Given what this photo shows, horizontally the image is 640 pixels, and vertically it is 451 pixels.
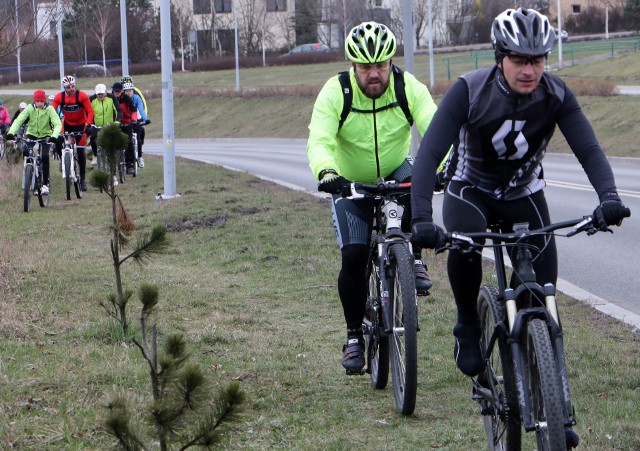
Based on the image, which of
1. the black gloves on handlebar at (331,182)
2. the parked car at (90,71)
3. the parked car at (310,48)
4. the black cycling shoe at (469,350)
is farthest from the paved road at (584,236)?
the parked car at (310,48)

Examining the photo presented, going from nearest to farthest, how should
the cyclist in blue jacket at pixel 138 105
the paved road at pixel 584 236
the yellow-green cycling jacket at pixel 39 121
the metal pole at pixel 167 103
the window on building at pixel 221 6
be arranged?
the paved road at pixel 584 236, the yellow-green cycling jacket at pixel 39 121, the metal pole at pixel 167 103, the cyclist in blue jacket at pixel 138 105, the window on building at pixel 221 6

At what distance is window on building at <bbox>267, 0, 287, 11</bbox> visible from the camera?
98125mm

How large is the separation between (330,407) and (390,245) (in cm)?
88

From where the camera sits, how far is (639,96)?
34.3 metres

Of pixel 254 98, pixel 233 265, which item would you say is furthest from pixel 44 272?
pixel 254 98

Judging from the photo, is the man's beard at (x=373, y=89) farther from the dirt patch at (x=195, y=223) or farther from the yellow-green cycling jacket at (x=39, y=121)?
the yellow-green cycling jacket at (x=39, y=121)

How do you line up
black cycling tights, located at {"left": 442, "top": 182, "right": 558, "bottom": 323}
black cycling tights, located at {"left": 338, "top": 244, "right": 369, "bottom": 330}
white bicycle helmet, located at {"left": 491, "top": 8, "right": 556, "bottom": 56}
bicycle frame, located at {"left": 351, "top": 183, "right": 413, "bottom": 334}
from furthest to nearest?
black cycling tights, located at {"left": 338, "top": 244, "right": 369, "bottom": 330} < bicycle frame, located at {"left": 351, "top": 183, "right": 413, "bottom": 334} < black cycling tights, located at {"left": 442, "top": 182, "right": 558, "bottom": 323} < white bicycle helmet, located at {"left": 491, "top": 8, "right": 556, "bottom": 56}

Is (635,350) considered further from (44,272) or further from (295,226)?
(295,226)

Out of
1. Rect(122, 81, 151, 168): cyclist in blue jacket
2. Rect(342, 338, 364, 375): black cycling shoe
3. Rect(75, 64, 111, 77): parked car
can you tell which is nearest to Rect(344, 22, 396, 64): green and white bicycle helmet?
Rect(342, 338, 364, 375): black cycling shoe

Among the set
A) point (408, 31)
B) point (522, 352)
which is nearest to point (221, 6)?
point (408, 31)

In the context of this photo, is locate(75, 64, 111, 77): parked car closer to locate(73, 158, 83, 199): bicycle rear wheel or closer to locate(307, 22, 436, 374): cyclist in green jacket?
locate(73, 158, 83, 199): bicycle rear wheel

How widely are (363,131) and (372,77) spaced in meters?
0.31

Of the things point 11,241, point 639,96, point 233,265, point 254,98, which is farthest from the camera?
point 254,98

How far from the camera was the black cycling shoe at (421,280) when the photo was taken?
242 inches
